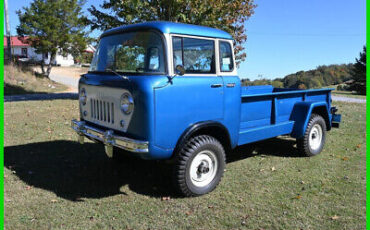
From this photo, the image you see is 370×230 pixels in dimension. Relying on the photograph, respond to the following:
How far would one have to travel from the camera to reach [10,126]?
8.23 m

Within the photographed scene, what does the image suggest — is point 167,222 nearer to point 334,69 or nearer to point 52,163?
point 52,163

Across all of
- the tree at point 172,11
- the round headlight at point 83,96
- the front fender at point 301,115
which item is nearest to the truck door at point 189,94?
the round headlight at point 83,96

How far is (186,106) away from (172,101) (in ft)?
0.78

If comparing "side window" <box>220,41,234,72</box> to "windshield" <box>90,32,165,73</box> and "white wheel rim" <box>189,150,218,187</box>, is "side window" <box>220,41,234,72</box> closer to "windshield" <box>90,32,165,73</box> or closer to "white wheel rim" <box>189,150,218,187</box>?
"windshield" <box>90,32,165,73</box>

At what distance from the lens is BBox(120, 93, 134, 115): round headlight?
371cm

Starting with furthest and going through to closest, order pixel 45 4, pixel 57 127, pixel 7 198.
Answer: pixel 45 4 → pixel 57 127 → pixel 7 198

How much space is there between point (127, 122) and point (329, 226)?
2.64 meters

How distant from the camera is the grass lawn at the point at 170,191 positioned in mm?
3613

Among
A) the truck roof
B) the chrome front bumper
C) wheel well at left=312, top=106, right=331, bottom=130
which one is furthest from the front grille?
wheel well at left=312, top=106, right=331, bottom=130

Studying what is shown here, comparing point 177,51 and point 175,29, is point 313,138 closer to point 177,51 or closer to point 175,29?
point 177,51

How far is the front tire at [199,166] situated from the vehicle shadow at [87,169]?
24 cm

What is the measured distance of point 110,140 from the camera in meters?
3.90

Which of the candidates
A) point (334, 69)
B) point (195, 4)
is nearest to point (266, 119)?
point (195, 4)

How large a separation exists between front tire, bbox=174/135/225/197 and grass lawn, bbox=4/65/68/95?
58.4ft
